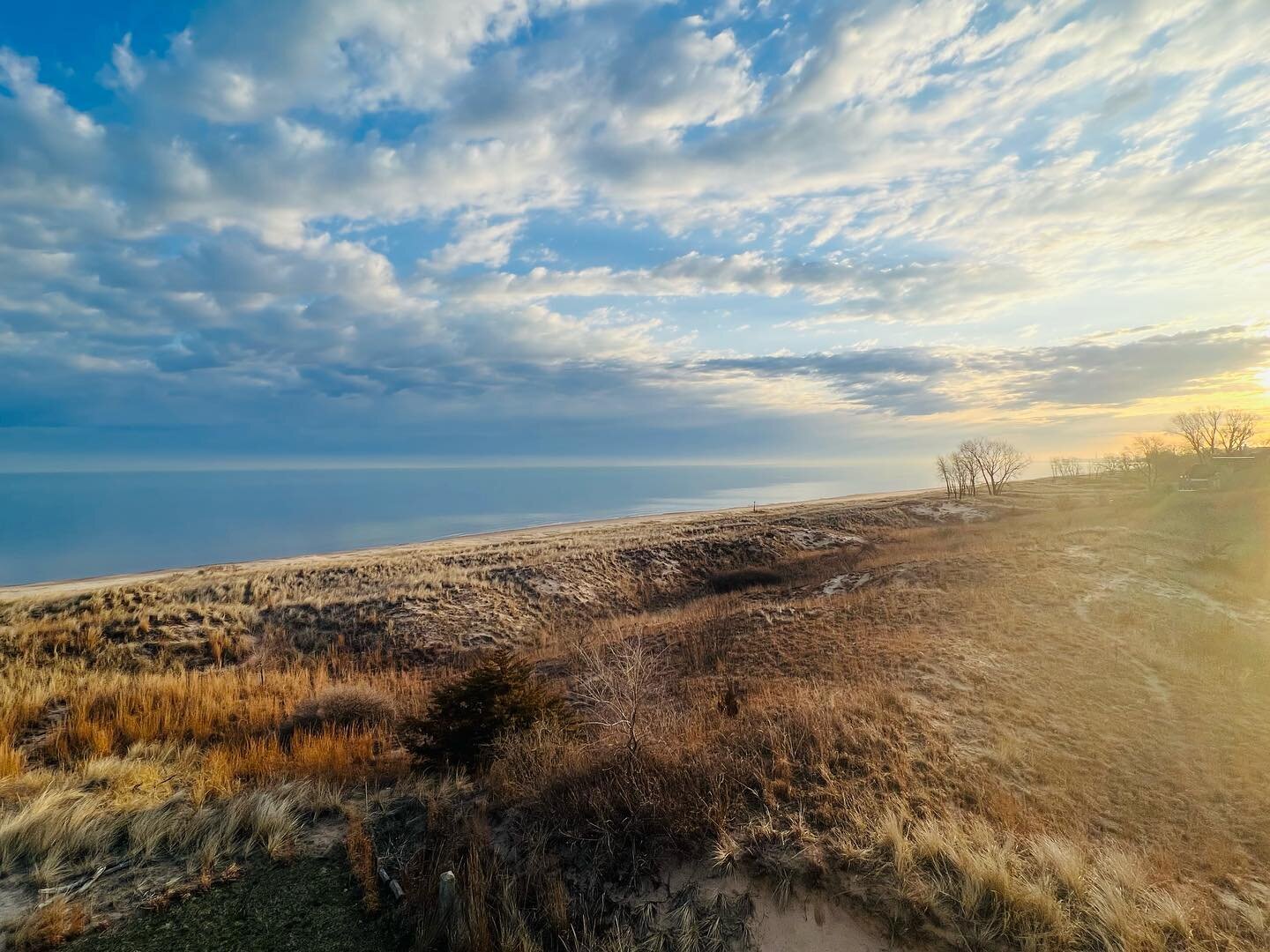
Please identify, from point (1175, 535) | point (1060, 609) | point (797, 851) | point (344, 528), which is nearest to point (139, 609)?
point (797, 851)

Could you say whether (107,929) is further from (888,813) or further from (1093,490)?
(1093,490)

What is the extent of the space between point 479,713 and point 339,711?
4565 mm

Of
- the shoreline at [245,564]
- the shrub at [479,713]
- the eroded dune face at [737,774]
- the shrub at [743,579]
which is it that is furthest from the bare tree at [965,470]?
the shrub at [479,713]

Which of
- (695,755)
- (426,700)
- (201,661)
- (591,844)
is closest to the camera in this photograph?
(591,844)

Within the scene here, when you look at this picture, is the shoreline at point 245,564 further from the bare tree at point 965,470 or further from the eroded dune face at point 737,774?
the eroded dune face at point 737,774

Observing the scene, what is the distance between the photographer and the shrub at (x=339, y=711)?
10.7 meters

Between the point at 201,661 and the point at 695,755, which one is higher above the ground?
the point at 695,755

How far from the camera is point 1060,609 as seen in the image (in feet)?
51.1

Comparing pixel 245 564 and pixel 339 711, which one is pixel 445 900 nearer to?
pixel 339 711

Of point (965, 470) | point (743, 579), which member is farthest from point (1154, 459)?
point (743, 579)

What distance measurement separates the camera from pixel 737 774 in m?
6.45

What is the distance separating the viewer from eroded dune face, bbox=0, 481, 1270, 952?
4914 mm

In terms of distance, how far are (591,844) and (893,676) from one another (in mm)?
7637

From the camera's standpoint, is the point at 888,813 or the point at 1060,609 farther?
the point at 1060,609
